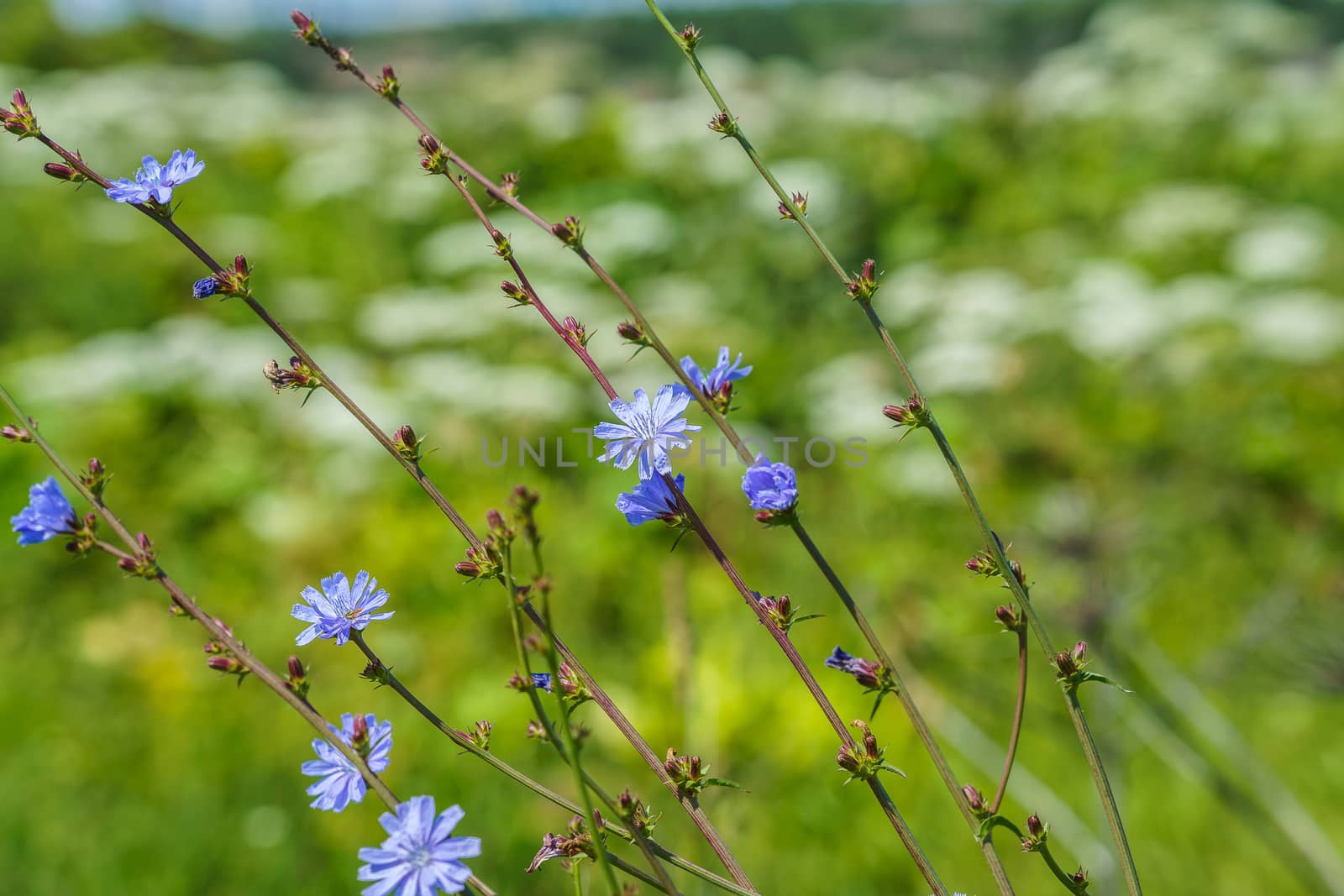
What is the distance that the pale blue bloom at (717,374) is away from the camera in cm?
71

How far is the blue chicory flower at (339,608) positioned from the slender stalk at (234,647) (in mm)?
35

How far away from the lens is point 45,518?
65 centimetres

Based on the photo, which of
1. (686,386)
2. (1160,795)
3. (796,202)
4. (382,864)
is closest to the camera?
(382,864)

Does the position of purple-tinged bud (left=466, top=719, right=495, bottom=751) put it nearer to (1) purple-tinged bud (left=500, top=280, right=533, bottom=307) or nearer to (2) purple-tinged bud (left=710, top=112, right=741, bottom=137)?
(1) purple-tinged bud (left=500, top=280, right=533, bottom=307)

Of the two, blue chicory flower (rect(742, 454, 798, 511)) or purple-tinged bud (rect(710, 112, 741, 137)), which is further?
purple-tinged bud (rect(710, 112, 741, 137))

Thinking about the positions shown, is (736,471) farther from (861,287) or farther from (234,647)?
(234,647)

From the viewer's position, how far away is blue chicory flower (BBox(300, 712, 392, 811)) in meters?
0.59

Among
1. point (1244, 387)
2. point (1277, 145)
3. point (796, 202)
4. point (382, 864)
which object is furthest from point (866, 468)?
point (1277, 145)

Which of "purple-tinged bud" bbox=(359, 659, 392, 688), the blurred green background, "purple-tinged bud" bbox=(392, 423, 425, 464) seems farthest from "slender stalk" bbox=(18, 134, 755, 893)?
the blurred green background

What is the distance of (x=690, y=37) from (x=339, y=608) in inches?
21.1

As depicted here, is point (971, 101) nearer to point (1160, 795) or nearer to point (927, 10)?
point (1160, 795)

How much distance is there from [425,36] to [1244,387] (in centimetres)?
2067

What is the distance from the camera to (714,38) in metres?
16.3

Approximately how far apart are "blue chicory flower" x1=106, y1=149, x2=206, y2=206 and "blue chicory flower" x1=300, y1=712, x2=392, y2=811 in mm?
389
